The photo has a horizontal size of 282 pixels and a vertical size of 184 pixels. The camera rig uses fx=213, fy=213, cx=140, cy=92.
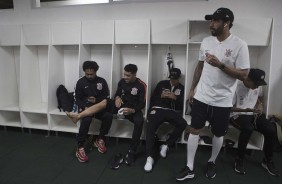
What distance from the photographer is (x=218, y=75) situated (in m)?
1.82

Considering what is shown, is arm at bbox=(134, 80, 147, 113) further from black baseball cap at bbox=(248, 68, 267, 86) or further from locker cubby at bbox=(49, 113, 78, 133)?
black baseball cap at bbox=(248, 68, 267, 86)

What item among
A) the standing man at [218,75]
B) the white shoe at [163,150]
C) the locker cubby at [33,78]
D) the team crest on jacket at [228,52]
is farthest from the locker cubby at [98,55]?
the team crest on jacket at [228,52]

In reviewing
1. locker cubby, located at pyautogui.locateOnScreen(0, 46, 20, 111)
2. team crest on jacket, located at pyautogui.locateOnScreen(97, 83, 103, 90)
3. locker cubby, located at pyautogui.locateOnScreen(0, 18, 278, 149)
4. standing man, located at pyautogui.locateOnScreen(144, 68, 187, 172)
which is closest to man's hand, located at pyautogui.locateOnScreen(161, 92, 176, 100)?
standing man, located at pyautogui.locateOnScreen(144, 68, 187, 172)

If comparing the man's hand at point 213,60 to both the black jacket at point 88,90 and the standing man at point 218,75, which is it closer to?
the standing man at point 218,75

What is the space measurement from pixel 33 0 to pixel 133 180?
3.01 metres

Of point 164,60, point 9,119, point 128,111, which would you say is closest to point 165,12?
point 164,60

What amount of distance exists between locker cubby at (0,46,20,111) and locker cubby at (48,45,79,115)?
2.04 feet

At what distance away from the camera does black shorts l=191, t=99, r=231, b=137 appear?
1.89m

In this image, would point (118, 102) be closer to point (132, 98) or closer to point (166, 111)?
point (132, 98)

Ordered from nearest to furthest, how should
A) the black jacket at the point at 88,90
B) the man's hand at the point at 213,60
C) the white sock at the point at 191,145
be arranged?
the man's hand at the point at 213,60 → the white sock at the point at 191,145 → the black jacket at the point at 88,90

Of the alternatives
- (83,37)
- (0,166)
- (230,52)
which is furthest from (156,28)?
(0,166)

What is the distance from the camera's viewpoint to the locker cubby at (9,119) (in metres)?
3.20

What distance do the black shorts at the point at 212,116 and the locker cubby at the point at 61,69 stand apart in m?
1.88

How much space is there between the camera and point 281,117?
2.69 meters
